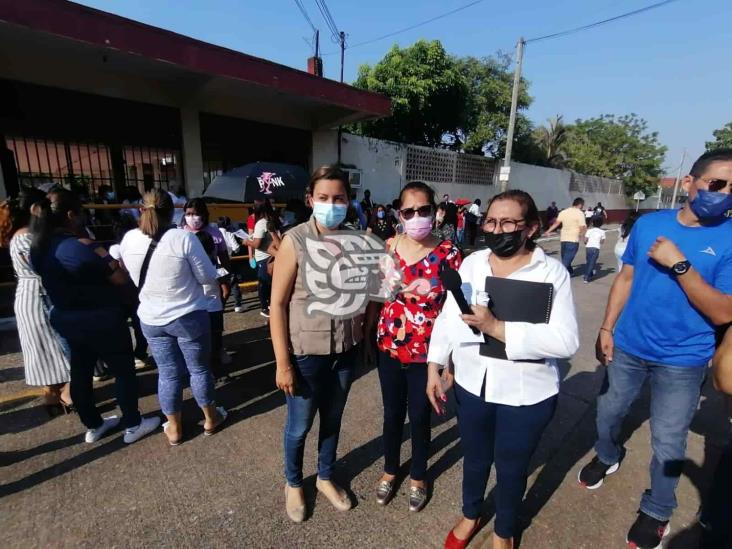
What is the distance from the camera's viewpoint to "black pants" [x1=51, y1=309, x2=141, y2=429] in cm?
240

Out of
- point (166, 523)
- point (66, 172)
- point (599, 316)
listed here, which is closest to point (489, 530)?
point (166, 523)

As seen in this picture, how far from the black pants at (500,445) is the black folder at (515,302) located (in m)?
0.27

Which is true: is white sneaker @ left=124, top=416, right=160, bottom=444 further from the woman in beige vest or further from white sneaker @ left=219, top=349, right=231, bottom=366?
the woman in beige vest

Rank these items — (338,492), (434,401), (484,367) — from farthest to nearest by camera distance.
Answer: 1. (338,492)
2. (434,401)
3. (484,367)

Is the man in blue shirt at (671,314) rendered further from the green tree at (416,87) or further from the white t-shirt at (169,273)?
the green tree at (416,87)

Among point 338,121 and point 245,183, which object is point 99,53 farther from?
point 338,121

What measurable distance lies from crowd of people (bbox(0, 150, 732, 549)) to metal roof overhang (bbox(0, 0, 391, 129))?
13.8 ft

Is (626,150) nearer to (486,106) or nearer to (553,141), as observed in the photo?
(553,141)

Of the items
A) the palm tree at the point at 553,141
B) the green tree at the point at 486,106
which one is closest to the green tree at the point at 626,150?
the palm tree at the point at 553,141

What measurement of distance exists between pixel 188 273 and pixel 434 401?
1735mm

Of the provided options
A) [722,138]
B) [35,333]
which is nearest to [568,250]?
[35,333]

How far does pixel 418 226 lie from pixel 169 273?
158 centimetres

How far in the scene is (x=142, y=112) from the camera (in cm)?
781

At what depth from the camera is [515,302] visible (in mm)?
1512
